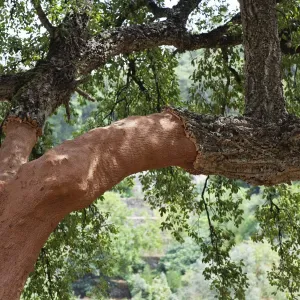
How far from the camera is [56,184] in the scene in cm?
277

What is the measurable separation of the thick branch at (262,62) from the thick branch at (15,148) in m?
1.39

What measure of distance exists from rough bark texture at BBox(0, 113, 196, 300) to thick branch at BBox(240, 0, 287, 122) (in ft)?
3.05

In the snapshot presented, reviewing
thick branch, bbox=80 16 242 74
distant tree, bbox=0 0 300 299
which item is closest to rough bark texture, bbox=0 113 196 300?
distant tree, bbox=0 0 300 299

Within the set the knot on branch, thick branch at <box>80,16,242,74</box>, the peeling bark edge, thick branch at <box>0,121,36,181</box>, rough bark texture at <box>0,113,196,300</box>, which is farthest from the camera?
thick branch at <box>80,16,242,74</box>

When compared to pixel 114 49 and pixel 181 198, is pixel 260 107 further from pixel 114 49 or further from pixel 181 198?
pixel 181 198

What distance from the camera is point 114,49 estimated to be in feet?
16.8

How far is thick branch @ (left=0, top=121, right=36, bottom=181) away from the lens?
3165mm

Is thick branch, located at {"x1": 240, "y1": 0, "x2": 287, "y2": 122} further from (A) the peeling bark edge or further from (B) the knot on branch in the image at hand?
(B) the knot on branch

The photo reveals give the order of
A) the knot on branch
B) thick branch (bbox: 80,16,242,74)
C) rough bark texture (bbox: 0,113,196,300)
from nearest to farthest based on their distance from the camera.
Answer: rough bark texture (bbox: 0,113,196,300), the knot on branch, thick branch (bbox: 80,16,242,74)

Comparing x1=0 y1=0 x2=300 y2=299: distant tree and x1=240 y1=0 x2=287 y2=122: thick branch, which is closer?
x1=0 y1=0 x2=300 y2=299: distant tree

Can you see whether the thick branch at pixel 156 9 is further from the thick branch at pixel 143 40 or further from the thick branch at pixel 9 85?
the thick branch at pixel 9 85

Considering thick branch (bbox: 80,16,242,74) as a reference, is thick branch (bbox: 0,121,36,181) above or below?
below

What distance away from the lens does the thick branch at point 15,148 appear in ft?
10.4

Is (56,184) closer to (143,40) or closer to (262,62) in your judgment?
(262,62)
